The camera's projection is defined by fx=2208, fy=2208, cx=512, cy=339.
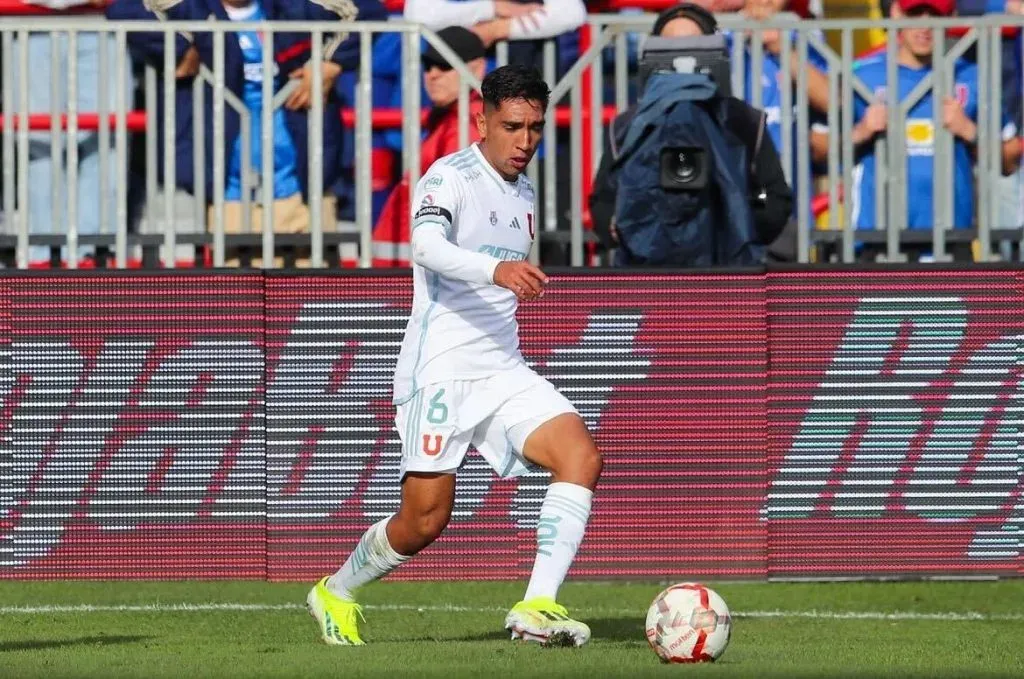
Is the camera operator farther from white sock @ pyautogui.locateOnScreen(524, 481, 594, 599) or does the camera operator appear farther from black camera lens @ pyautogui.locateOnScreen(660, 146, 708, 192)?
white sock @ pyautogui.locateOnScreen(524, 481, 594, 599)

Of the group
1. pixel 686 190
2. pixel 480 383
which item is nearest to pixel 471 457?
pixel 686 190

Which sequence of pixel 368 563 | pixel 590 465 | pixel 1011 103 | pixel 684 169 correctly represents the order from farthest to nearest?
pixel 1011 103 → pixel 684 169 → pixel 368 563 → pixel 590 465

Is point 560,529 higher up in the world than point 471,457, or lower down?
higher up

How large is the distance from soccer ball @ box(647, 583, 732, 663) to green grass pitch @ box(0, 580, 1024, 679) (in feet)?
0.34

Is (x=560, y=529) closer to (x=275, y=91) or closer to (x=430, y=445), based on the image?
(x=430, y=445)

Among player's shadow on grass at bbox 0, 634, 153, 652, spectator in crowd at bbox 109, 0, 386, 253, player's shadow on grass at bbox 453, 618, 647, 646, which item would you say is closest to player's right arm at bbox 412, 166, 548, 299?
player's shadow on grass at bbox 453, 618, 647, 646

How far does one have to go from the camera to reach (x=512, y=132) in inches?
309

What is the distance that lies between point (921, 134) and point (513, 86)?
14.7ft

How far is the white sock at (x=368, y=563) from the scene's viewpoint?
8.19 metres

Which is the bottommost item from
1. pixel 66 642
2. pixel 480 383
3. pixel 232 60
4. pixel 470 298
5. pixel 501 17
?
pixel 66 642

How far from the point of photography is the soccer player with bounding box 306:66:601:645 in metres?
7.80

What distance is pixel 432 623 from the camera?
9305mm

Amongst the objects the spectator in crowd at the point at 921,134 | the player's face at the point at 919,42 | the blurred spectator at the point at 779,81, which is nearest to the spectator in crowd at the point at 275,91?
the blurred spectator at the point at 779,81

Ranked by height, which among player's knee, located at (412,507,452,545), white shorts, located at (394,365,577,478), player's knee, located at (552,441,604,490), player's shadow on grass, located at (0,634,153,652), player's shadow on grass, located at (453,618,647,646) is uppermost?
white shorts, located at (394,365,577,478)
